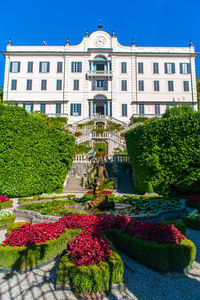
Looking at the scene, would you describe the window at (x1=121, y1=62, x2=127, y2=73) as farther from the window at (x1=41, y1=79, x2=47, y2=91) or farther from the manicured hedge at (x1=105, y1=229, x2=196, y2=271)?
the manicured hedge at (x1=105, y1=229, x2=196, y2=271)

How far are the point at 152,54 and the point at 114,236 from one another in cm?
3844

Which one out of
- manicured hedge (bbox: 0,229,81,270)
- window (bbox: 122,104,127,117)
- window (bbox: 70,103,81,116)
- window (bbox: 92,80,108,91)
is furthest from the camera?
window (bbox: 92,80,108,91)

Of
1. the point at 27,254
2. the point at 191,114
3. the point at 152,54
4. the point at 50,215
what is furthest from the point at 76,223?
the point at 152,54

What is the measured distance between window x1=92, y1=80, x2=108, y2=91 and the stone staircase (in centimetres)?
2105

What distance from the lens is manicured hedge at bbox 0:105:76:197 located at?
14938mm

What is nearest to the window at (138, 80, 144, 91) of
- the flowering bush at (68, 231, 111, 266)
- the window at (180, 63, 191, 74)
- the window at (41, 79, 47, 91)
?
the window at (180, 63, 191, 74)

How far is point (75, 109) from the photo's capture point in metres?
36.7

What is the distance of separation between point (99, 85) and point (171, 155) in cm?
2564

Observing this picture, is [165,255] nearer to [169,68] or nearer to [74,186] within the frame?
[74,186]

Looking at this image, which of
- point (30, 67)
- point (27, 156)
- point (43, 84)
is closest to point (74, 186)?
point (27, 156)

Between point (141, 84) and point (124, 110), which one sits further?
point (141, 84)

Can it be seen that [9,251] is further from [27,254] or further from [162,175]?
[162,175]

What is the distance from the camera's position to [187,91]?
37312 mm

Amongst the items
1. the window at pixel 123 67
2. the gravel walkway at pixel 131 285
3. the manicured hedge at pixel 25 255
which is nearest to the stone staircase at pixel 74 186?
the manicured hedge at pixel 25 255
